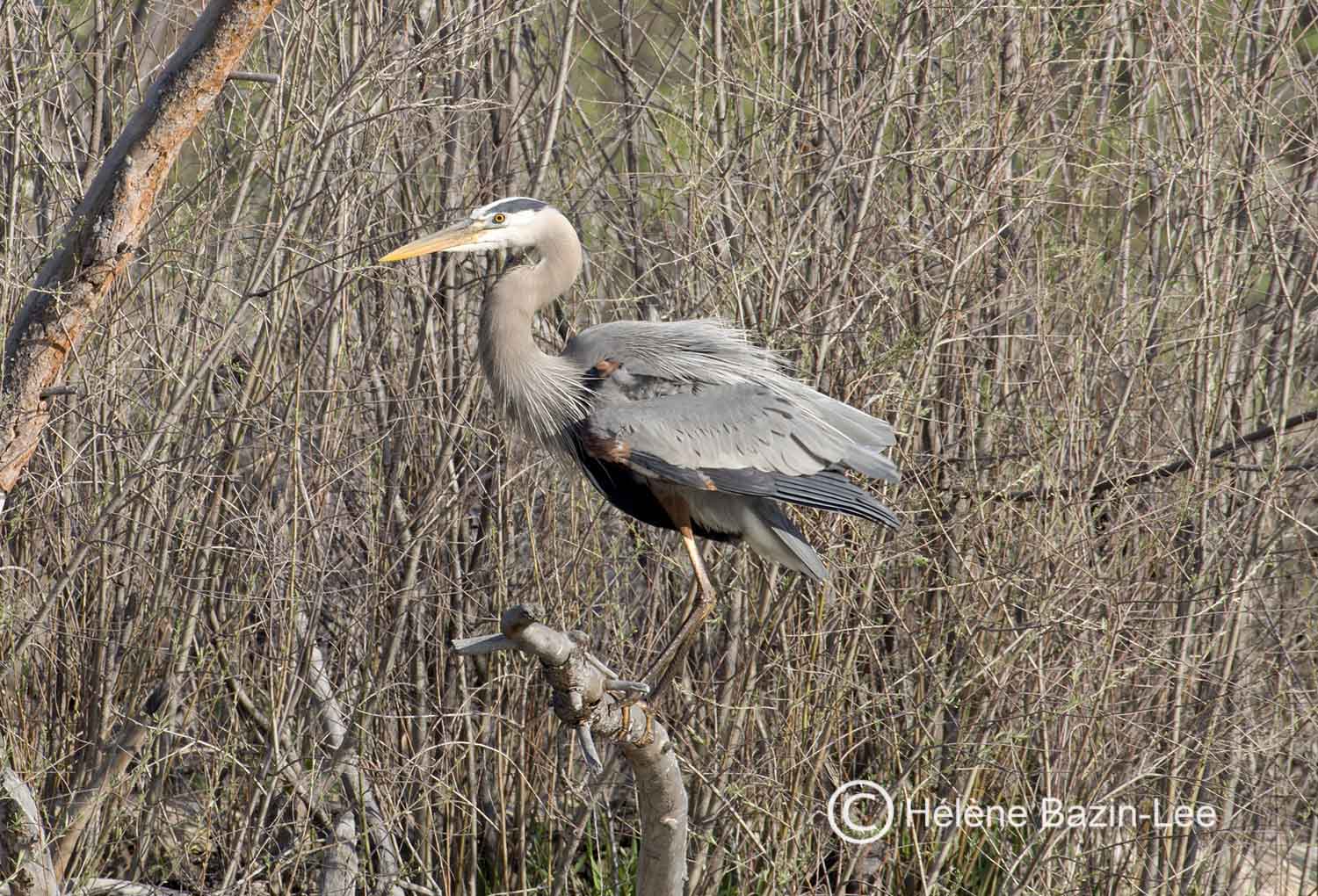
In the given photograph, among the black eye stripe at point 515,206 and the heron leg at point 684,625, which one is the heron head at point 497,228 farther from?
the heron leg at point 684,625

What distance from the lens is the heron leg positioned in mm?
4008

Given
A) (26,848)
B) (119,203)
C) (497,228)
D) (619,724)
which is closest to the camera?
(119,203)

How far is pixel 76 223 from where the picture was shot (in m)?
3.17

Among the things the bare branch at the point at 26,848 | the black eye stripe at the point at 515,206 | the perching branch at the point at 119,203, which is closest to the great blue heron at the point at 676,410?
the black eye stripe at the point at 515,206

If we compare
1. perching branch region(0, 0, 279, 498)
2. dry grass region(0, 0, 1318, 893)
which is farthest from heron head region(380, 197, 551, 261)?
perching branch region(0, 0, 279, 498)

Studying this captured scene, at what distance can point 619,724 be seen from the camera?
3297 mm

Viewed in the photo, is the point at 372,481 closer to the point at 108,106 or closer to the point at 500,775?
the point at 500,775

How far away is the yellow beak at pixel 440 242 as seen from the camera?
375cm

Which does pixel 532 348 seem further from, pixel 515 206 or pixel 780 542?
pixel 780 542

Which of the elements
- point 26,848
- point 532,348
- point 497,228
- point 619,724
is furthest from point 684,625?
point 26,848

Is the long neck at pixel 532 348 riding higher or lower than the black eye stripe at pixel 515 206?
lower

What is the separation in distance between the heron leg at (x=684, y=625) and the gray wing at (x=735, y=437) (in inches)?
7.4

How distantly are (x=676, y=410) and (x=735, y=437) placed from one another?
0.61 ft

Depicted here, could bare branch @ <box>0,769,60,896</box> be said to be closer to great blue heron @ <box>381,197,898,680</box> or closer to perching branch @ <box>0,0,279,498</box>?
perching branch @ <box>0,0,279,498</box>
